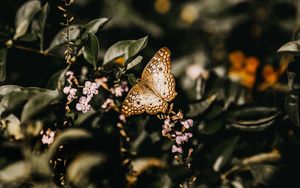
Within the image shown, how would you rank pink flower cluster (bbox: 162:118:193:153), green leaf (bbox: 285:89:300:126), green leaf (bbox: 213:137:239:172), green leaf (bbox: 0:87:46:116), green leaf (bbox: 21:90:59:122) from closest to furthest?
green leaf (bbox: 21:90:59:122), green leaf (bbox: 0:87:46:116), pink flower cluster (bbox: 162:118:193:153), green leaf (bbox: 285:89:300:126), green leaf (bbox: 213:137:239:172)

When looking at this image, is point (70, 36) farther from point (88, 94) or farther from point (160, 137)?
point (160, 137)

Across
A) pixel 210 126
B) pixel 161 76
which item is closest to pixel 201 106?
pixel 210 126

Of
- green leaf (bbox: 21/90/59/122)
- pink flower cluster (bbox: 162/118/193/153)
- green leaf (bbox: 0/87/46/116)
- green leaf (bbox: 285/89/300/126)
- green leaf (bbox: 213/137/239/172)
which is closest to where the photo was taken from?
green leaf (bbox: 21/90/59/122)

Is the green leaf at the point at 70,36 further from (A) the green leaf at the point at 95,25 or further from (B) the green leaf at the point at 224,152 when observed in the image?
(B) the green leaf at the point at 224,152

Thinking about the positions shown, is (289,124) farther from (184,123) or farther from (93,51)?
(93,51)

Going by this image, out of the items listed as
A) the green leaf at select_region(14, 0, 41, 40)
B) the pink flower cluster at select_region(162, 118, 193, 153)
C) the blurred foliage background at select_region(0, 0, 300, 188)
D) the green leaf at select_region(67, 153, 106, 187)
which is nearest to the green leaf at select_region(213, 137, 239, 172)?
the blurred foliage background at select_region(0, 0, 300, 188)

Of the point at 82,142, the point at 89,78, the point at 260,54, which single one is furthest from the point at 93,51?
the point at 260,54

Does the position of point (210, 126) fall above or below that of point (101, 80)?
below

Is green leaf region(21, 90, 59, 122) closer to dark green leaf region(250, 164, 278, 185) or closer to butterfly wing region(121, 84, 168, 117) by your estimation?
butterfly wing region(121, 84, 168, 117)
